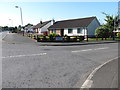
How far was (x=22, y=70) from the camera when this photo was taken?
246 inches

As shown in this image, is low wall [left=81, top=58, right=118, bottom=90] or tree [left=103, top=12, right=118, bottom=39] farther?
tree [left=103, top=12, right=118, bottom=39]

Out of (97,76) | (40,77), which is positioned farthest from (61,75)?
(97,76)

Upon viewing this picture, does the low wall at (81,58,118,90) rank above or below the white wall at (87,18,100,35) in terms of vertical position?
below

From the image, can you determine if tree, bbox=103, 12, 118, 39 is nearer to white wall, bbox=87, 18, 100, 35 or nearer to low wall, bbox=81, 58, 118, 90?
white wall, bbox=87, 18, 100, 35

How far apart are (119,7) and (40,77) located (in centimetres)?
3234

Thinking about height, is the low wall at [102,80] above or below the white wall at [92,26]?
below

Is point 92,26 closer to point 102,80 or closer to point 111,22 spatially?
point 111,22

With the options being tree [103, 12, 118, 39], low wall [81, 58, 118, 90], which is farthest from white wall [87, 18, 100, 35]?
low wall [81, 58, 118, 90]

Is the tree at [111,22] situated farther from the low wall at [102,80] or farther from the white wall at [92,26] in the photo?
the low wall at [102,80]

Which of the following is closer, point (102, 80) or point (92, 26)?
point (102, 80)

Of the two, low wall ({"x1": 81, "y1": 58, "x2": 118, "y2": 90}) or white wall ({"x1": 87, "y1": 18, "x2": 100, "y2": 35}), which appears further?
white wall ({"x1": 87, "y1": 18, "x2": 100, "y2": 35})

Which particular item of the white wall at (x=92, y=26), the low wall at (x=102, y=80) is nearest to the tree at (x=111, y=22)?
the white wall at (x=92, y=26)

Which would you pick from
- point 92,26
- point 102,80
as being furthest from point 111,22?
point 102,80

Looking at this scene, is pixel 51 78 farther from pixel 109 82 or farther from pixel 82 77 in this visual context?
pixel 109 82
